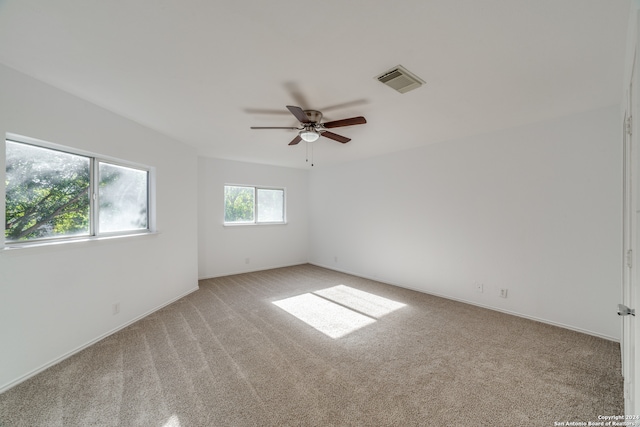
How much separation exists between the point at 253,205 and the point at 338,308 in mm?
3215

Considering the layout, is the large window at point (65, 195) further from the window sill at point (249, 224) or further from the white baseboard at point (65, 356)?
the window sill at point (249, 224)

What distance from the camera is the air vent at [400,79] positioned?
6.32 feet

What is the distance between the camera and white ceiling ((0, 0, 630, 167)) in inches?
54.0

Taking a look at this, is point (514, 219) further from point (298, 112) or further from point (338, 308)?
point (298, 112)

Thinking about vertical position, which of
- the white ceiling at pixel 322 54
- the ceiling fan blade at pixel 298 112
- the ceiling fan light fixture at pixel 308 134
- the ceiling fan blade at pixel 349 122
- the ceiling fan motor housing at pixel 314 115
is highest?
the white ceiling at pixel 322 54

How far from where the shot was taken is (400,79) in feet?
6.63

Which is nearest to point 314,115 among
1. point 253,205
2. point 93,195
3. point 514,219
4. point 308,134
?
point 308,134

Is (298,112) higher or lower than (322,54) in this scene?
lower

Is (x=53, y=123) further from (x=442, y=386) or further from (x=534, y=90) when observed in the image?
(x=534, y=90)

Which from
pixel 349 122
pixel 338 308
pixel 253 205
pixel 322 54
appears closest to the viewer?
pixel 322 54

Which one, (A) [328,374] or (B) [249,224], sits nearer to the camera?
(A) [328,374]

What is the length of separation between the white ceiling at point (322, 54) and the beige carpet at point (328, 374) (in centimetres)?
246

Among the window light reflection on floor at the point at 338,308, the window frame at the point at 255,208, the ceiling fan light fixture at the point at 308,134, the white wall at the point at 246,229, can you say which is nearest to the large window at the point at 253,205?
the window frame at the point at 255,208

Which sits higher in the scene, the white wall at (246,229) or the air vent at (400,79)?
the air vent at (400,79)
